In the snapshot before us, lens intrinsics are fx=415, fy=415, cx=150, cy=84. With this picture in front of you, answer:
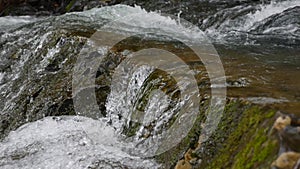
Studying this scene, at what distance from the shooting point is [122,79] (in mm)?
5316

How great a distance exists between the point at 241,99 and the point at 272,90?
466 mm

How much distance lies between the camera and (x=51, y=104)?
5633 millimetres

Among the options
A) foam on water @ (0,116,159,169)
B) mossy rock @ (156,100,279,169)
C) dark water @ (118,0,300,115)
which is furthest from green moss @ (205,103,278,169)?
foam on water @ (0,116,159,169)

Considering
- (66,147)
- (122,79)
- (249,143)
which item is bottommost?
(66,147)

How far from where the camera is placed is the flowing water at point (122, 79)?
3984mm

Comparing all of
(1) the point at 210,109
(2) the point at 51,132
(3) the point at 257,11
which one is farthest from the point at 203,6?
(1) the point at 210,109

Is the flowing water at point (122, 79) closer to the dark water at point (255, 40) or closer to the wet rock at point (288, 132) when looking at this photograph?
the dark water at point (255, 40)

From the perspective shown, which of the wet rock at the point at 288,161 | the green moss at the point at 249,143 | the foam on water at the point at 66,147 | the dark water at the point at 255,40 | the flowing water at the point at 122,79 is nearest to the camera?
the wet rock at the point at 288,161

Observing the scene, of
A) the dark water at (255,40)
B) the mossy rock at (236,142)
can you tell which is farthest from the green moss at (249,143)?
the dark water at (255,40)

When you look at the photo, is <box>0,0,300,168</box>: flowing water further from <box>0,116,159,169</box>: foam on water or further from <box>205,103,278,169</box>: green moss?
<box>205,103,278,169</box>: green moss

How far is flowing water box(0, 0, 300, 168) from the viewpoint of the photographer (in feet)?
13.1

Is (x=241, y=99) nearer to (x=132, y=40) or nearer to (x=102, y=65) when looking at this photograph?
(x=102, y=65)

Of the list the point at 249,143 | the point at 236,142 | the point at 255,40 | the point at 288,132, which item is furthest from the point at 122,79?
the point at 288,132

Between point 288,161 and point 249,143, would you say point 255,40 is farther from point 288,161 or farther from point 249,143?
point 288,161
